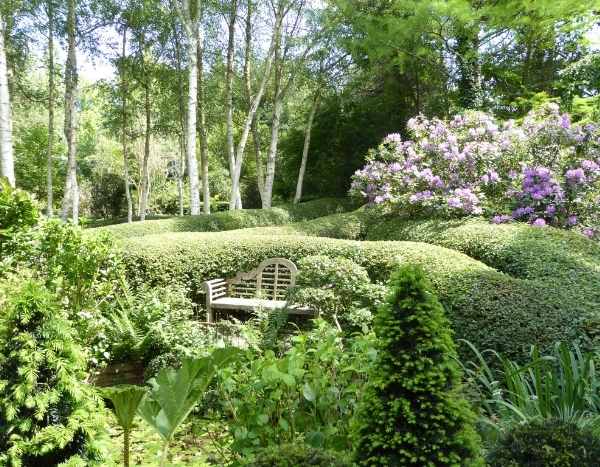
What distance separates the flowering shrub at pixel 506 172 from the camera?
7578mm

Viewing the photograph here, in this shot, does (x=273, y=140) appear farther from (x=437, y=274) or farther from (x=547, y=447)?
(x=547, y=447)

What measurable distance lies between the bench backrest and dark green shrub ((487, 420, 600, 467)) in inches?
173

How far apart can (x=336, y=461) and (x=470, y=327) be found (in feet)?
9.34

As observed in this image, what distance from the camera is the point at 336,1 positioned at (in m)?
15.8

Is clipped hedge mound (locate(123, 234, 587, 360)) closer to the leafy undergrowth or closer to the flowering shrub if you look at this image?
the leafy undergrowth

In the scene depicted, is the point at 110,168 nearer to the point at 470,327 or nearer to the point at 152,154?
the point at 152,154

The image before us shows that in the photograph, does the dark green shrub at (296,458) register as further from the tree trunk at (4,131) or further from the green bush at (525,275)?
the tree trunk at (4,131)

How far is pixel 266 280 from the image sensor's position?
23.3ft

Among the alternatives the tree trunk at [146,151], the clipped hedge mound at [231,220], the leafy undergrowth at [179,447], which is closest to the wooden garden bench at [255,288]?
the clipped hedge mound at [231,220]

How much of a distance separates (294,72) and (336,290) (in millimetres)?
13174

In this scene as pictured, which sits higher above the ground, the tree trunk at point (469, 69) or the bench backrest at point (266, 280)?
the tree trunk at point (469, 69)

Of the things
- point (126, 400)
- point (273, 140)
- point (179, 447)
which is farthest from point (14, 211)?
point (273, 140)

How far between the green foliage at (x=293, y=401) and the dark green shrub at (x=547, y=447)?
2.22ft

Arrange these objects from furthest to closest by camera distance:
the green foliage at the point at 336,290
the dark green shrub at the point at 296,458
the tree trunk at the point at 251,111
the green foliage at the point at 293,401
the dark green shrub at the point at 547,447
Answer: the tree trunk at the point at 251,111 < the green foliage at the point at 336,290 < the green foliage at the point at 293,401 < the dark green shrub at the point at 547,447 < the dark green shrub at the point at 296,458
